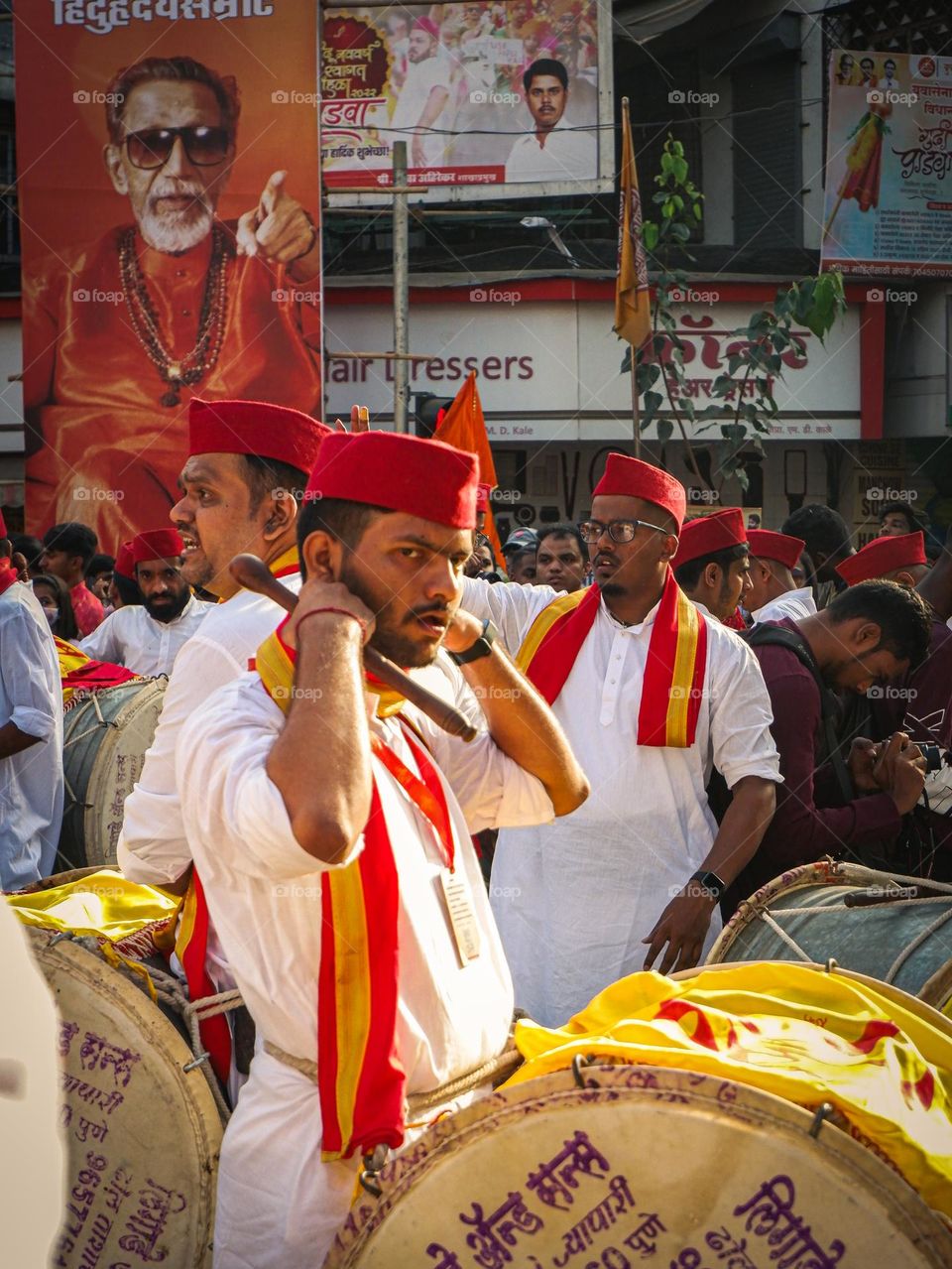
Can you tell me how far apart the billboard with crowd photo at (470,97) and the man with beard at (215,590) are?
430 inches

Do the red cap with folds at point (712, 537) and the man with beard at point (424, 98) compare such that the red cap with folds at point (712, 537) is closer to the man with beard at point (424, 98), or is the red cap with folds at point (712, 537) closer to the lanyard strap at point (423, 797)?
the lanyard strap at point (423, 797)

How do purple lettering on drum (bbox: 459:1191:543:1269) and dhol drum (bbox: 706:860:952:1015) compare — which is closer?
purple lettering on drum (bbox: 459:1191:543:1269)

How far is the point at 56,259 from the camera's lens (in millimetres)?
12125

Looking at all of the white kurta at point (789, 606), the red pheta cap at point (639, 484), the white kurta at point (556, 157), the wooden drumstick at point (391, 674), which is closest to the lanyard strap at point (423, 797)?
the wooden drumstick at point (391, 674)

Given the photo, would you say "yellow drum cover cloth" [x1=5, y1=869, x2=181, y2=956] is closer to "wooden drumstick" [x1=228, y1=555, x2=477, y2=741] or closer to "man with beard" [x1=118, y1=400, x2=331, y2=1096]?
"man with beard" [x1=118, y1=400, x2=331, y2=1096]

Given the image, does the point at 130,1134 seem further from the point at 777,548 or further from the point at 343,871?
the point at 777,548

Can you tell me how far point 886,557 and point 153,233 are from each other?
7.52m

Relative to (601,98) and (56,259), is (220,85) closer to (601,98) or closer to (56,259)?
(56,259)

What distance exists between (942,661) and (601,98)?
366 inches

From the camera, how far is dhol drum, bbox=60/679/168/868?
21.5 feet

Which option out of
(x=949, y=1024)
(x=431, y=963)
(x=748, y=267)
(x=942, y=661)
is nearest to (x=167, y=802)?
(x=431, y=963)

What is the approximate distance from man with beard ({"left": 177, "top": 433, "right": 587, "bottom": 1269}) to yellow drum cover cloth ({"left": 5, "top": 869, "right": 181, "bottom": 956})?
91 cm

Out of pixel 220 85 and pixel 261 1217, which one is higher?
pixel 220 85

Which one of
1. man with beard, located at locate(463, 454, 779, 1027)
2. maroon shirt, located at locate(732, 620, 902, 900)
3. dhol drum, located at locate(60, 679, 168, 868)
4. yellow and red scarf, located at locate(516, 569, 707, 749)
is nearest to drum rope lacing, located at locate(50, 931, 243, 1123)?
man with beard, located at locate(463, 454, 779, 1027)
